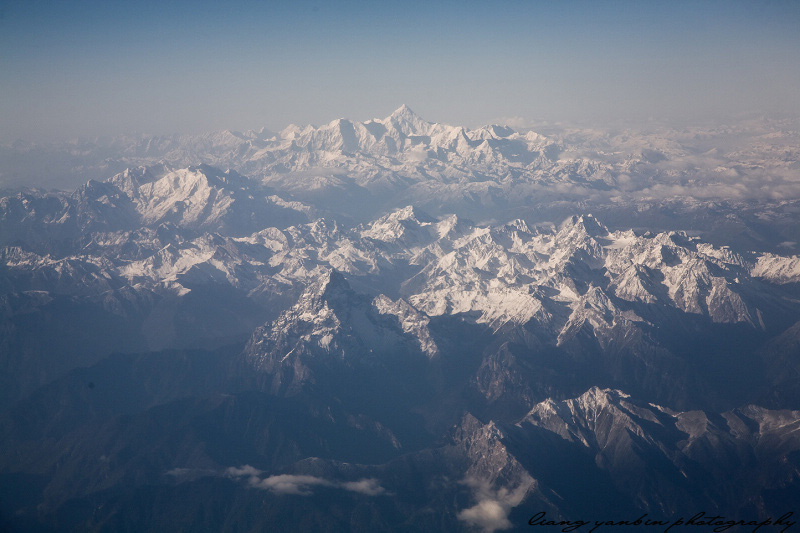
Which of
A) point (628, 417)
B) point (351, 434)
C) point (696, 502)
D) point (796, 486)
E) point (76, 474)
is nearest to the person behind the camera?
point (796, 486)

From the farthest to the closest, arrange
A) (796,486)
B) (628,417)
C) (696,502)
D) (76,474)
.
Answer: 1. (76,474)
2. (628,417)
3. (696,502)
4. (796,486)

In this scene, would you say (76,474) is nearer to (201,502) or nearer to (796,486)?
(201,502)

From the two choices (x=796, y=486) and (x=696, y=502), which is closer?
(x=796, y=486)

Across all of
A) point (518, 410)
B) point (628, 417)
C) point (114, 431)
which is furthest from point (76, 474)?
point (628, 417)

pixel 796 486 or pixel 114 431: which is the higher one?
pixel 796 486

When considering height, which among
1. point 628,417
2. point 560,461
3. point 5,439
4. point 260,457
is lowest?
point 5,439

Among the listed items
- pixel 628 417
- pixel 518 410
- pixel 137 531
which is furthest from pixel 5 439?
pixel 628 417

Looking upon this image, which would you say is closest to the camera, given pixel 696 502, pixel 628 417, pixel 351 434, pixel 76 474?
pixel 696 502

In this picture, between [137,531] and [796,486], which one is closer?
[796,486]

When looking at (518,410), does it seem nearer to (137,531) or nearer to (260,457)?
(260,457)
